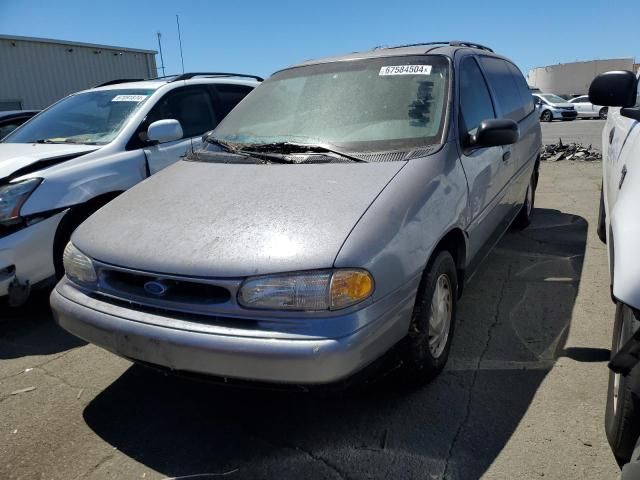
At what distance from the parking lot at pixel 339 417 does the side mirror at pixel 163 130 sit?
174 centimetres

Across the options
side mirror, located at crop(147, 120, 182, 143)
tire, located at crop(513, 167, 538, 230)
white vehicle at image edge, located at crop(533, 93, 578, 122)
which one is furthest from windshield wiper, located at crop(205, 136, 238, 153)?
white vehicle at image edge, located at crop(533, 93, 578, 122)

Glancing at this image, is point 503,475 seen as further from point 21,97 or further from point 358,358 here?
point 21,97

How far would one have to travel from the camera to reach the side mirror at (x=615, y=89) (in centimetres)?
301

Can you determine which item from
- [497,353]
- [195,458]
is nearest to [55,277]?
[195,458]

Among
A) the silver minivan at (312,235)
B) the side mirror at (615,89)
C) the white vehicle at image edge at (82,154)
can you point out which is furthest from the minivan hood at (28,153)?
the side mirror at (615,89)

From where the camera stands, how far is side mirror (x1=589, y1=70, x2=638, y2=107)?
301 cm

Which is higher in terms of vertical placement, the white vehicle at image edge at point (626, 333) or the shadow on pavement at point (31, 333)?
the white vehicle at image edge at point (626, 333)

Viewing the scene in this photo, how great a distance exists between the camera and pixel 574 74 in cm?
4819

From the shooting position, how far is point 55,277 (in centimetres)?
385

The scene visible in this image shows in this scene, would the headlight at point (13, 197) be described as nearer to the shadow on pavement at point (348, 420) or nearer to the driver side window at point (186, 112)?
the driver side window at point (186, 112)

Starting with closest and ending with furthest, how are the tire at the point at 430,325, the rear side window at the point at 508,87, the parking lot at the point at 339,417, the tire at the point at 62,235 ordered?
the parking lot at the point at 339,417 → the tire at the point at 430,325 → the tire at the point at 62,235 → the rear side window at the point at 508,87

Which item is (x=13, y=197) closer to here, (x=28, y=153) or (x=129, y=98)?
(x=28, y=153)

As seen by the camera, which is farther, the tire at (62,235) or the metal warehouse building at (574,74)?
the metal warehouse building at (574,74)

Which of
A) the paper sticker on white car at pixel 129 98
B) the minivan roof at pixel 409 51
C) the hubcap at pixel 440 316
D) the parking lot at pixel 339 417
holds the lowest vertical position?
the parking lot at pixel 339 417
